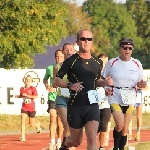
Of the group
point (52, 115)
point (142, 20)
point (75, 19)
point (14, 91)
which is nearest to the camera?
point (52, 115)

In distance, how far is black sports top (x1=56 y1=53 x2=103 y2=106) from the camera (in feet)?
36.3

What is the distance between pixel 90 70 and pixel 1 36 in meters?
19.1

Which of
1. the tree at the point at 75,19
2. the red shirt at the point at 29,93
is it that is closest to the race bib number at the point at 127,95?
the red shirt at the point at 29,93

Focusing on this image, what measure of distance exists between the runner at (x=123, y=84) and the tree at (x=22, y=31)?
15.5m

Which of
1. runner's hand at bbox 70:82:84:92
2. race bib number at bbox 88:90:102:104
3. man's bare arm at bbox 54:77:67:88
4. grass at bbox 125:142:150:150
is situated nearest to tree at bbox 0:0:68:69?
grass at bbox 125:142:150:150

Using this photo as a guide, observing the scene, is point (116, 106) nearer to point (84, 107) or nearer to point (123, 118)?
point (123, 118)

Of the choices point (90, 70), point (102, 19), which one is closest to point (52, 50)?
point (90, 70)

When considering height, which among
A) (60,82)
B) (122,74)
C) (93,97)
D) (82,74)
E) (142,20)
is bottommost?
(93,97)

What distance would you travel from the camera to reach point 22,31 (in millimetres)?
29812

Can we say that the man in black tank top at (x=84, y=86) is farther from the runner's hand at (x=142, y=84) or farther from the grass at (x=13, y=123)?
the grass at (x=13, y=123)

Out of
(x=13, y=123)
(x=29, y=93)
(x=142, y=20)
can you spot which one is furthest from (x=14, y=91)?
(x=142, y=20)

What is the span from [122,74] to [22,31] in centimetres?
1625

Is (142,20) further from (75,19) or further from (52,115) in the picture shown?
(52,115)

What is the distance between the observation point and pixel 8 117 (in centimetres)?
2991
